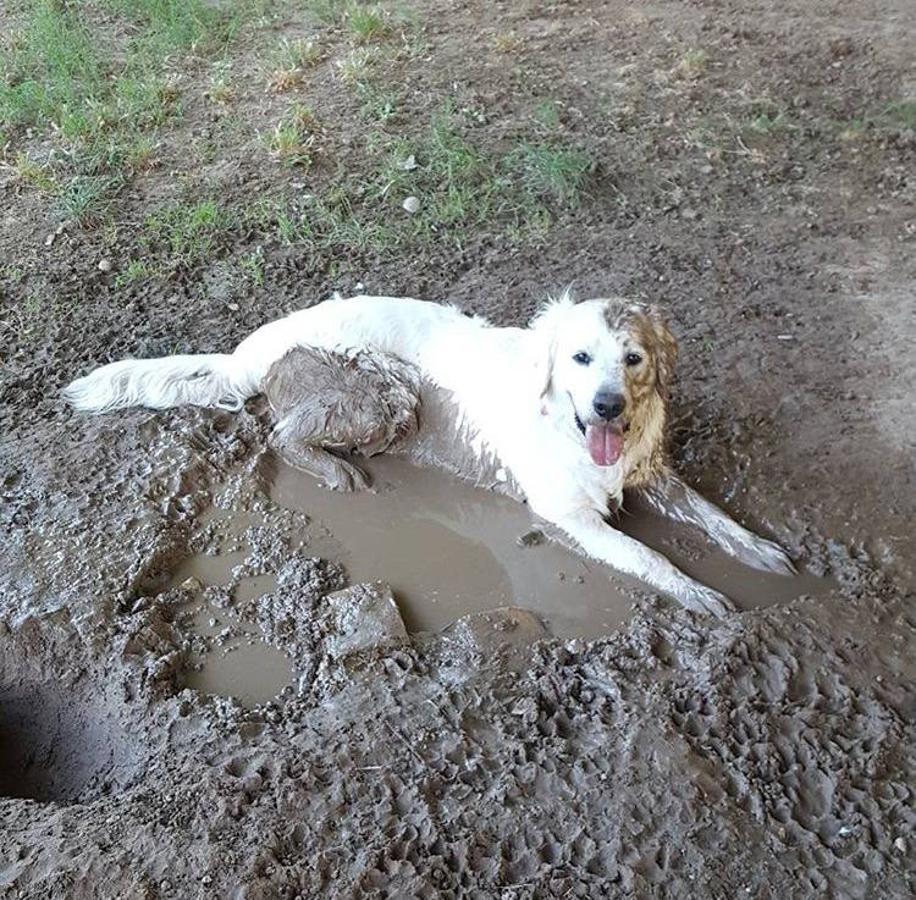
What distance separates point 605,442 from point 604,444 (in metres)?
0.01

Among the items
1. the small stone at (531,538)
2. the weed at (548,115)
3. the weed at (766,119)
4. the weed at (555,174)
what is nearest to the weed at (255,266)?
the weed at (555,174)

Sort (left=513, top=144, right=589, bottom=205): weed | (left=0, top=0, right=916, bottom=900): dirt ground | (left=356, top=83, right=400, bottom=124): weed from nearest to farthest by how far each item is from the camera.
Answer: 1. (left=0, top=0, right=916, bottom=900): dirt ground
2. (left=513, top=144, right=589, bottom=205): weed
3. (left=356, top=83, right=400, bottom=124): weed

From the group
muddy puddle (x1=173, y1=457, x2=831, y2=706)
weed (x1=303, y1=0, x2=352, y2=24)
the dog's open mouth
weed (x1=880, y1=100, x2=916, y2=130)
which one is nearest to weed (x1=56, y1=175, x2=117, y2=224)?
weed (x1=303, y1=0, x2=352, y2=24)

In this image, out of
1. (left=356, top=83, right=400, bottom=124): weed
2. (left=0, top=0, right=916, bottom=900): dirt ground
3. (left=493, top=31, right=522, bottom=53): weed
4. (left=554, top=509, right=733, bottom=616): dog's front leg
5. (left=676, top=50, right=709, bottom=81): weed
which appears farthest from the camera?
(left=493, top=31, right=522, bottom=53): weed

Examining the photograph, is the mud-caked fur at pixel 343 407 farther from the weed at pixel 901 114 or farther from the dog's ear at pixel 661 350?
the weed at pixel 901 114

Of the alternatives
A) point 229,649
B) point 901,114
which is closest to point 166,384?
point 229,649

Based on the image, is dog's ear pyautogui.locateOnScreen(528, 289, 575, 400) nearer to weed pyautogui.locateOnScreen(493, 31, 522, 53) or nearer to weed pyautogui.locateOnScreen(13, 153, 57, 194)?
weed pyautogui.locateOnScreen(13, 153, 57, 194)

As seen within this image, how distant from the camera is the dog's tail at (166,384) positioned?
212 inches

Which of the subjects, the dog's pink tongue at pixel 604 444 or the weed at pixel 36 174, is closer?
the dog's pink tongue at pixel 604 444

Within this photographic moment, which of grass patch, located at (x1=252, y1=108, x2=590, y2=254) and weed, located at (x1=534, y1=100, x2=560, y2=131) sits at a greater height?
weed, located at (x1=534, y1=100, x2=560, y2=131)

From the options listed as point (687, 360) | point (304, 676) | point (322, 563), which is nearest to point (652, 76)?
point (687, 360)

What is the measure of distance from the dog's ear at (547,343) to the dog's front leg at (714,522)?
74cm

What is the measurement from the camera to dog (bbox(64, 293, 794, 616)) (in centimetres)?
442

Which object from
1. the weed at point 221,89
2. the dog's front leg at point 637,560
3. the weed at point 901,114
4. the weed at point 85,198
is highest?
the weed at point 221,89
